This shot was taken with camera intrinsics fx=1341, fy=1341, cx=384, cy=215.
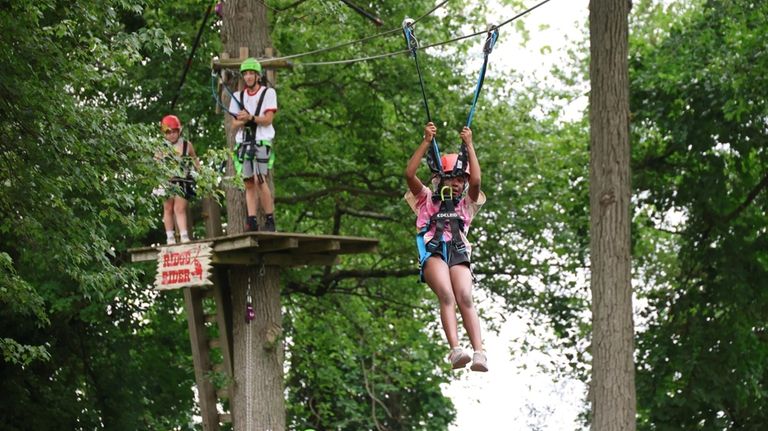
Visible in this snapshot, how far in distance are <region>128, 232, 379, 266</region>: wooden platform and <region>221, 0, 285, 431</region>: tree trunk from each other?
0.20 m

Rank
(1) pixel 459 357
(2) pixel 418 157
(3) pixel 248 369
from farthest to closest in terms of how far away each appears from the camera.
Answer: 1. (3) pixel 248 369
2. (2) pixel 418 157
3. (1) pixel 459 357

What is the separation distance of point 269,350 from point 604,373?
2.99 m

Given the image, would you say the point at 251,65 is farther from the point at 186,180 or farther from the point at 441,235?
the point at 441,235

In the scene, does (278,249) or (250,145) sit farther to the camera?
(278,249)

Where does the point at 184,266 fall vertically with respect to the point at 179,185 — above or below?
below

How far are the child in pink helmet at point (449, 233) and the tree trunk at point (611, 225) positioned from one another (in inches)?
148

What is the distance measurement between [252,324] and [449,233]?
474 cm

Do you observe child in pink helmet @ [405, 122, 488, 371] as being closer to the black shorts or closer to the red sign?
the black shorts

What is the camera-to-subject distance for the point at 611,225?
11.4m

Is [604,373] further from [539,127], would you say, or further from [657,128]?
[539,127]

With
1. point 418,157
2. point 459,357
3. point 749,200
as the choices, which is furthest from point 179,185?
point 749,200

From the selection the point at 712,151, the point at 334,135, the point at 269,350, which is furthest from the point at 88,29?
the point at 712,151

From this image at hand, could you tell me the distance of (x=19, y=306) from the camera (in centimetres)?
1026

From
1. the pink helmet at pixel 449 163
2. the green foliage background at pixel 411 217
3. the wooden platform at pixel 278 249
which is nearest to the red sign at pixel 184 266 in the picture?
the wooden platform at pixel 278 249
